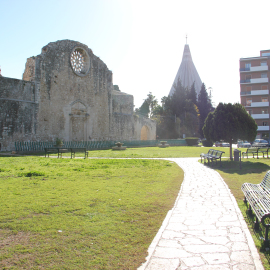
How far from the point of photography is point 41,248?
121 inches

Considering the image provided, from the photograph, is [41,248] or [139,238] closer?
[41,248]

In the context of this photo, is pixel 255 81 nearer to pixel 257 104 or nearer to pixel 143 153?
pixel 257 104

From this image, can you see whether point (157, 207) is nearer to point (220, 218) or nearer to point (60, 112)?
point (220, 218)

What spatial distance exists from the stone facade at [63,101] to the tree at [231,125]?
56.9 ft

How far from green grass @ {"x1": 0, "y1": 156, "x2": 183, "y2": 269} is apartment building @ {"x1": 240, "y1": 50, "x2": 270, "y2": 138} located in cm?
4285

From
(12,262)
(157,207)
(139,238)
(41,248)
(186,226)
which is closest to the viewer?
(12,262)

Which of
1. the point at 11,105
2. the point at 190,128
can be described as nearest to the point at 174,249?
the point at 11,105

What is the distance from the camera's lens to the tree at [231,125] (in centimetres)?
1310

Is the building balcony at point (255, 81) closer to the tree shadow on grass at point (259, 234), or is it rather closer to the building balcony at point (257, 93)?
the building balcony at point (257, 93)

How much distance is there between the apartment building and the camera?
145ft

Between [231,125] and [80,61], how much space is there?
72.0ft

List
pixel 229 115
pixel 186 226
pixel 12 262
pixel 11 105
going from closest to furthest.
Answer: pixel 12 262
pixel 186 226
pixel 229 115
pixel 11 105

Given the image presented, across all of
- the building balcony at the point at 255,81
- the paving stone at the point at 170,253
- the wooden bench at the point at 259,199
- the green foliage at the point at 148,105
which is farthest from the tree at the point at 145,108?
the paving stone at the point at 170,253

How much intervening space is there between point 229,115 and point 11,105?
18372 mm
